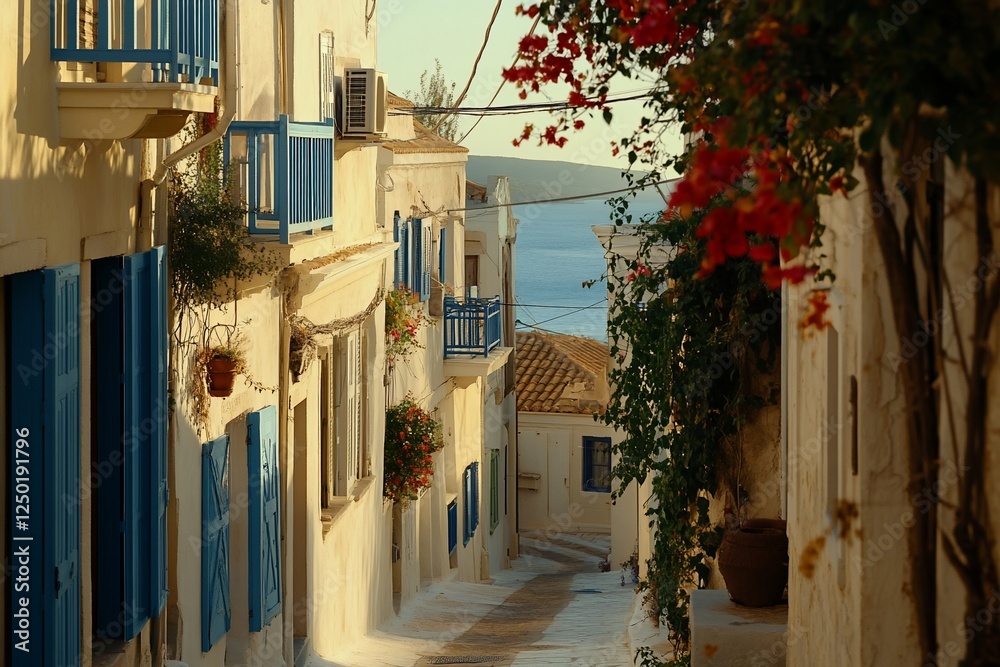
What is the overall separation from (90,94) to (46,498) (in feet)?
6.20

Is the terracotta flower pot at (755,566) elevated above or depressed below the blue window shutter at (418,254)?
below

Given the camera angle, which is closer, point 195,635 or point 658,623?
point 195,635

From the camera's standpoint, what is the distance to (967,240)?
3.31m

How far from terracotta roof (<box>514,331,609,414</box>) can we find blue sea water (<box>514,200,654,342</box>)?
33481 millimetres

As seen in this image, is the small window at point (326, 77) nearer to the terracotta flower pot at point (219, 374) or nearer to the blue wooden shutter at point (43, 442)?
the terracotta flower pot at point (219, 374)

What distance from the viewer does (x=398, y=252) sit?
17.4 m

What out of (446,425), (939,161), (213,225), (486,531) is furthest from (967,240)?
(486,531)

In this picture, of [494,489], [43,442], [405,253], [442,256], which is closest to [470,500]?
[494,489]

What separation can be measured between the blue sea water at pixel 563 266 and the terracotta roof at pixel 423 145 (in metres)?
47.3

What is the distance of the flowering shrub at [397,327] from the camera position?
1623cm

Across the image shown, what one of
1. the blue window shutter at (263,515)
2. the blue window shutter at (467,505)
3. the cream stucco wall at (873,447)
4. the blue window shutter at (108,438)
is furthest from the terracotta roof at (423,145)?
the cream stucco wall at (873,447)

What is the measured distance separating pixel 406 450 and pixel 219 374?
793 centimetres

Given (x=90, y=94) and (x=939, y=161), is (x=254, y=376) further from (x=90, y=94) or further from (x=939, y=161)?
(x=939, y=161)

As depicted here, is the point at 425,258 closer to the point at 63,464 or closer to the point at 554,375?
the point at 63,464
